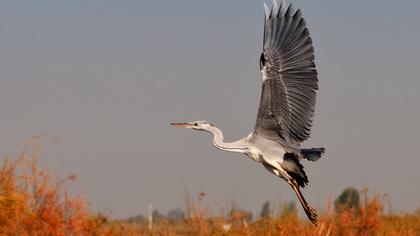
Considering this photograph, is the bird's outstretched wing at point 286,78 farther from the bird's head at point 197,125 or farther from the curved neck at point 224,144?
the bird's head at point 197,125

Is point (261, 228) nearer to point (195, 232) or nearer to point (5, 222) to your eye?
point (195, 232)

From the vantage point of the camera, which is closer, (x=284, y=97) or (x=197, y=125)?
(x=284, y=97)

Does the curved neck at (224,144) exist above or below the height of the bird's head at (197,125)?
below

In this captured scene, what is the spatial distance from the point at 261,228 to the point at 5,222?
8.94 feet

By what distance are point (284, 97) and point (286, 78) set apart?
0.19 metres

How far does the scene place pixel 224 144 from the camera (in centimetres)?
1078

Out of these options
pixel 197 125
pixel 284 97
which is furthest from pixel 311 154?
pixel 197 125

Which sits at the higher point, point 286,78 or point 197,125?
point 286,78

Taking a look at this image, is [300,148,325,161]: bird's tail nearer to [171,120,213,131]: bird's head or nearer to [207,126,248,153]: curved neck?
[207,126,248,153]: curved neck

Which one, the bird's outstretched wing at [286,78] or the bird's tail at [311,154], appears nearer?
the bird's outstretched wing at [286,78]

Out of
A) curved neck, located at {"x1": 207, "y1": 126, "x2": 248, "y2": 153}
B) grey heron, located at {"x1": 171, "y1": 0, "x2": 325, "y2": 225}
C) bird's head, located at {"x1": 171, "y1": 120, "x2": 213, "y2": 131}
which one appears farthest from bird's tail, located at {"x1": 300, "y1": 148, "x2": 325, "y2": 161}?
bird's head, located at {"x1": 171, "y1": 120, "x2": 213, "y2": 131}

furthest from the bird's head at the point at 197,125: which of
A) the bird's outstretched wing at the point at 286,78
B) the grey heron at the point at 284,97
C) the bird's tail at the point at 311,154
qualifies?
the bird's tail at the point at 311,154

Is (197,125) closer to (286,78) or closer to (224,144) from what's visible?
(224,144)

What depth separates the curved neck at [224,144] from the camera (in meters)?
10.7
